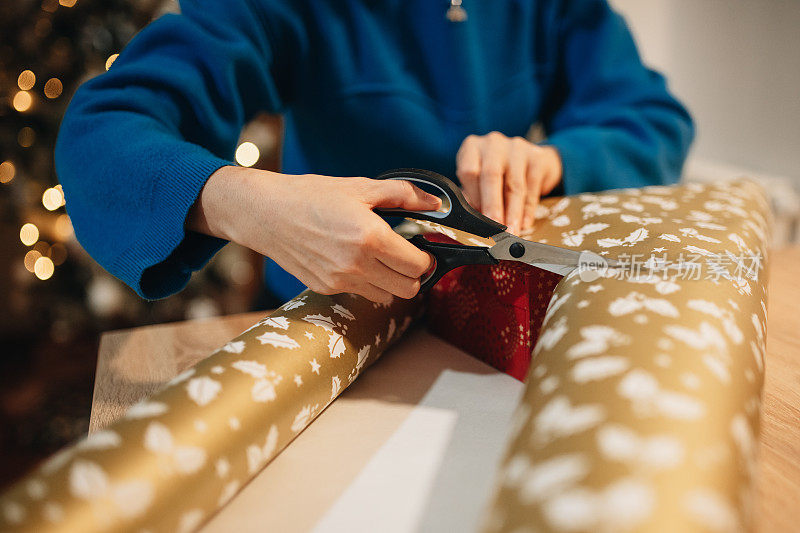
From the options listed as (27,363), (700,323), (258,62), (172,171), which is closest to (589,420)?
(700,323)

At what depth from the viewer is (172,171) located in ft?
1.33

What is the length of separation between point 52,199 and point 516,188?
124cm

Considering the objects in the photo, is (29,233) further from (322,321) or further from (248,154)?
(322,321)

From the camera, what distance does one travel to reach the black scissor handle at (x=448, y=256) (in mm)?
386

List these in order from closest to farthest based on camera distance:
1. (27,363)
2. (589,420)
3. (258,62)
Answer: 1. (589,420)
2. (258,62)
3. (27,363)

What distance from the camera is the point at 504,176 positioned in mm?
495

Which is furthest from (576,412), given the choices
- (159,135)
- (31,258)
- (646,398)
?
(31,258)

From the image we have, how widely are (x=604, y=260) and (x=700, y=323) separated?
3.1 inches

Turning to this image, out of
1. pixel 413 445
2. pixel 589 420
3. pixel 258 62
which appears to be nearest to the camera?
pixel 589 420

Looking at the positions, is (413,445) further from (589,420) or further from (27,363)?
(27,363)

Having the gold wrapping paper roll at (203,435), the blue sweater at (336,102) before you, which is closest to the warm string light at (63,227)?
the blue sweater at (336,102)

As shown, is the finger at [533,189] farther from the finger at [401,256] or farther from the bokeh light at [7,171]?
the bokeh light at [7,171]

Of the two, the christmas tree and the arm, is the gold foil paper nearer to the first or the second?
the arm

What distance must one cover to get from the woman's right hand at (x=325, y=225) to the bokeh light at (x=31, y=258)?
1201 millimetres
